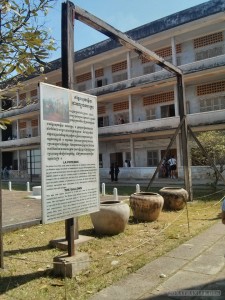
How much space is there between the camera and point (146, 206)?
8070 millimetres

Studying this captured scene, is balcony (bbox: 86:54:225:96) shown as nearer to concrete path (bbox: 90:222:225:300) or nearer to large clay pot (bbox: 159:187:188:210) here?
large clay pot (bbox: 159:187:188:210)

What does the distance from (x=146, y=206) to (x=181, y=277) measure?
3.73 metres

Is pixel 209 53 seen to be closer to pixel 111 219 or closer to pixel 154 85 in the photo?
pixel 154 85

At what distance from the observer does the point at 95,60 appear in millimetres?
28438

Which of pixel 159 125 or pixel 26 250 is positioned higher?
pixel 159 125

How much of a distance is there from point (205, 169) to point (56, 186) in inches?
716

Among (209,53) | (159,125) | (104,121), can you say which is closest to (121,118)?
(104,121)

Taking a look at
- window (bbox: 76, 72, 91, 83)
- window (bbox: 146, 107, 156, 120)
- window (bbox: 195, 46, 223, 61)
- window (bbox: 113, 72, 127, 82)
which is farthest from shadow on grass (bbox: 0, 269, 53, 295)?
window (bbox: 76, 72, 91, 83)

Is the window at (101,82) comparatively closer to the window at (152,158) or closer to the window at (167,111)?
the window at (167,111)

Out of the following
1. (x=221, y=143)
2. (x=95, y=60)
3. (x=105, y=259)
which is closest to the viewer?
(x=105, y=259)

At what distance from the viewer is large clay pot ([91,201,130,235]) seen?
6.76 m

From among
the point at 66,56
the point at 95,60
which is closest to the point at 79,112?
the point at 66,56

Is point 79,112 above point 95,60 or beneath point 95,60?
beneath

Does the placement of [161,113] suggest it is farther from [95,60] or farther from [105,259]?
[105,259]
